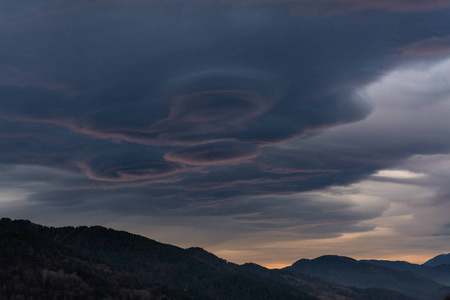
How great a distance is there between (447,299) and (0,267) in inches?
7219

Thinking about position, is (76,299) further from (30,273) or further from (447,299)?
(447,299)

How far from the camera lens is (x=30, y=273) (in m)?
200

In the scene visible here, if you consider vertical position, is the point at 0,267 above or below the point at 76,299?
above

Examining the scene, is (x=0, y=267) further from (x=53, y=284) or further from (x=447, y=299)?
(x=447, y=299)

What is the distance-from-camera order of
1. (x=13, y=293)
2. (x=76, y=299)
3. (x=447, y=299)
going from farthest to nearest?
1. (x=76, y=299)
2. (x=13, y=293)
3. (x=447, y=299)

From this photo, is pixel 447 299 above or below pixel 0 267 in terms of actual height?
below

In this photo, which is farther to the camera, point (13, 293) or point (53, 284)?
point (53, 284)

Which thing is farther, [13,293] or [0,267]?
[0,267]

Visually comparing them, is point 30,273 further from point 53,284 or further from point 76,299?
point 76,299

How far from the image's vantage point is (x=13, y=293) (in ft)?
572

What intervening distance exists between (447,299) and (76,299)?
6200 inches

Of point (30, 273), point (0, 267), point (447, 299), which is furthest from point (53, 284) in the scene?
point (447, 299)

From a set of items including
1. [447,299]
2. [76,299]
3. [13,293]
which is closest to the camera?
[447,299]

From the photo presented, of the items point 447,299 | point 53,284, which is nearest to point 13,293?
point 53,284
